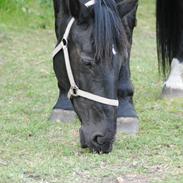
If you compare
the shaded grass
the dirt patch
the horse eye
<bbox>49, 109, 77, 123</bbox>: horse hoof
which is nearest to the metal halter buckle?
the horse eye

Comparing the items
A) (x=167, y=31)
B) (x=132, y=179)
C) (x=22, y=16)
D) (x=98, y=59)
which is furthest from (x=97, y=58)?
(x=22, y=16)

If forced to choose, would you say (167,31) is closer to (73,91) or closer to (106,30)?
(73,91)

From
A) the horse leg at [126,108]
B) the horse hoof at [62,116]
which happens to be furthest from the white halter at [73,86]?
the horse hoof at [62,116]

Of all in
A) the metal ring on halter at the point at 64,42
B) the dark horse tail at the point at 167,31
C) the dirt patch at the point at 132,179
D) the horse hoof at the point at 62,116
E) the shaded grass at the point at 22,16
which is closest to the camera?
the dirt patch at the point at 132,179

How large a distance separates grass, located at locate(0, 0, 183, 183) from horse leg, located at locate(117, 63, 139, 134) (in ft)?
0.25

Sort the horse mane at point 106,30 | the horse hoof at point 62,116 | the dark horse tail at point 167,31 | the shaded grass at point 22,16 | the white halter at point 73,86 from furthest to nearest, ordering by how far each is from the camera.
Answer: the shaded grass at point 22,16 → the dark horse tail at point 167,31 → the horse hoof at point 62,116 → the white halter at point 73,86 → the horse mane at point 106,30

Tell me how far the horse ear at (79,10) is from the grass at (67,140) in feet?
2.43

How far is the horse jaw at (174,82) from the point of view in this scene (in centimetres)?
513

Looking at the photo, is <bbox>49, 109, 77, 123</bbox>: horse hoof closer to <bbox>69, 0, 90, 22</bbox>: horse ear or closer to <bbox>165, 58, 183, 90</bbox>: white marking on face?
<bbox>69, 0, 90, 22</bbox>: horse ear

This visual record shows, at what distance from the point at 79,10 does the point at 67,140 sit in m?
0.85

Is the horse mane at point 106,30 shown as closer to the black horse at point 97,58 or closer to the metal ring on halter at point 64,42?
the black horse at point 97,58

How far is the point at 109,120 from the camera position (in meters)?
3.36

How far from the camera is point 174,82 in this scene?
5.16m

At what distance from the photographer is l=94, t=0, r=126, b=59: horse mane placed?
3.25 meters
